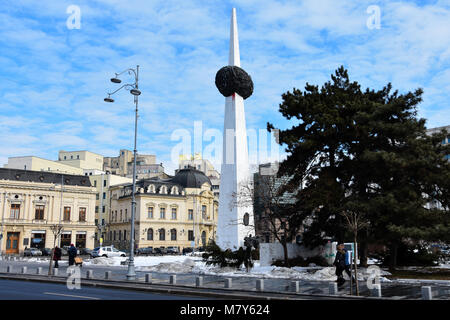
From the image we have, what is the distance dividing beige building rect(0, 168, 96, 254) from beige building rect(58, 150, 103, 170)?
2558 centimetres

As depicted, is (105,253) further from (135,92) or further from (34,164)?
(34,164)

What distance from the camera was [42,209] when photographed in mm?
70875

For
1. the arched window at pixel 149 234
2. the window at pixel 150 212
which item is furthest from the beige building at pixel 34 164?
the arched window at pixel 149 234

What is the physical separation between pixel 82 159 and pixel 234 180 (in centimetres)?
7530

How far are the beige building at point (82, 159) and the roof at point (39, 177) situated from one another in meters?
25.4

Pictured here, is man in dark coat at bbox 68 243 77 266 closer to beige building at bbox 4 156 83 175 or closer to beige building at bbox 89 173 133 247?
beige building at bbox 89 173 133 247

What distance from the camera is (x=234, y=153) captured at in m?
36.9

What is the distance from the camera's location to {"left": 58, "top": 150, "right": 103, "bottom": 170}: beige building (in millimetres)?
101875

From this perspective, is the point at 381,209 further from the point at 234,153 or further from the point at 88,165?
the point at 88,165

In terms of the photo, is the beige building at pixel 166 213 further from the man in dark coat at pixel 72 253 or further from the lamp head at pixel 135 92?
the lamp head at pixel 135 92

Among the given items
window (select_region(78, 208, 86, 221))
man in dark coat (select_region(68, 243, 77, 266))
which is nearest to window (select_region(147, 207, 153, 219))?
window (select_region(78, 208, 86, 221))

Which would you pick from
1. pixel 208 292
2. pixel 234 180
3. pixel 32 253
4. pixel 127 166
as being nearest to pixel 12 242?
pixel 32 253
